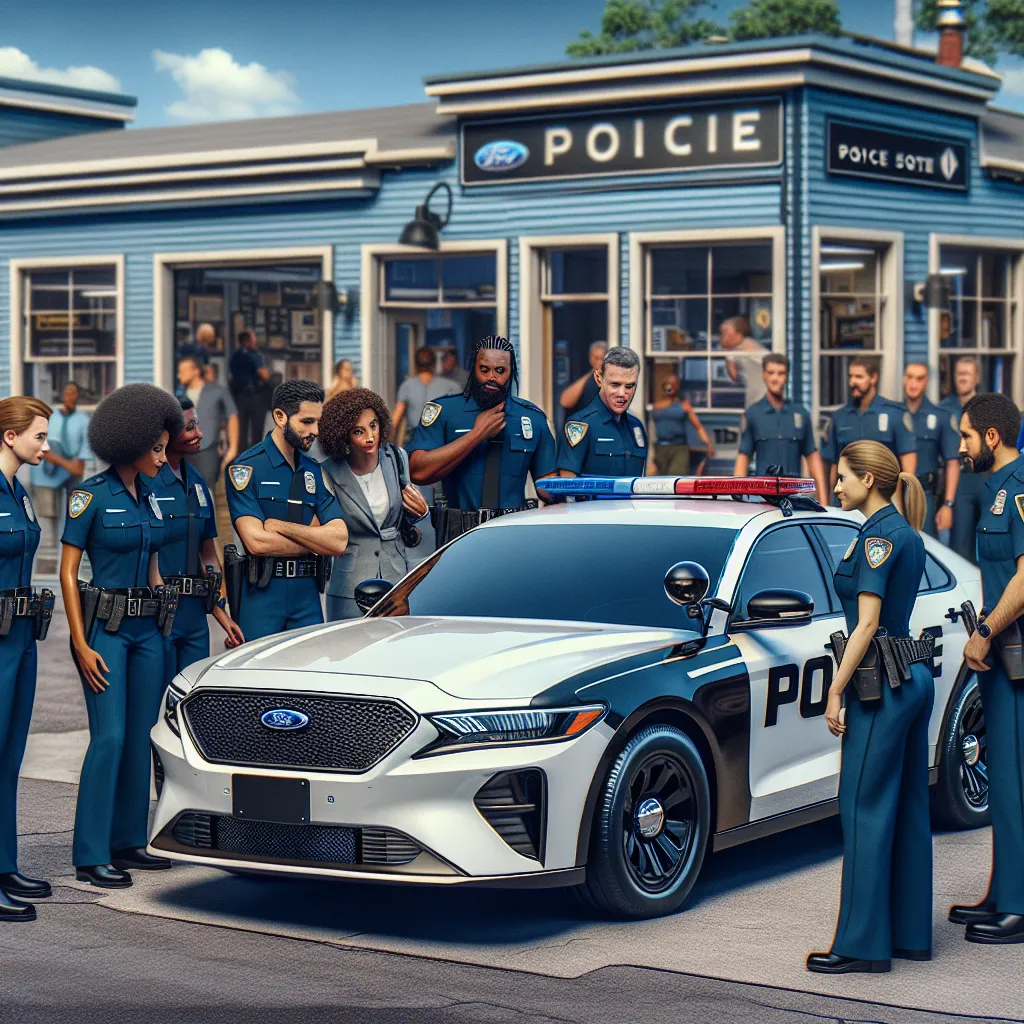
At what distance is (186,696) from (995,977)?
114 inches

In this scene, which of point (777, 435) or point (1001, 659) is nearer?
point (1001, 659)

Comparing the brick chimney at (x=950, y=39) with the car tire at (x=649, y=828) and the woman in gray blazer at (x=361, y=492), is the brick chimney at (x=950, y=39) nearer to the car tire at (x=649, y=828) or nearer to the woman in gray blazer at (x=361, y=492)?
the woman in gray blazer at (x=361, y=492)

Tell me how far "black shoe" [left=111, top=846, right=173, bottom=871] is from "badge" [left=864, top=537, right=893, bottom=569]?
3162 mm

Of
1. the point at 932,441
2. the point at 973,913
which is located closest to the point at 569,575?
the point at 973,913

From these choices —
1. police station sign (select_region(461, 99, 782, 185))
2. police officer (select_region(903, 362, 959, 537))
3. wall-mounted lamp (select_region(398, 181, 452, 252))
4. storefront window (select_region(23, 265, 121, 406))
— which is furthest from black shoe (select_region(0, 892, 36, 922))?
storefront window (select_region(23, 265, 121, 406))

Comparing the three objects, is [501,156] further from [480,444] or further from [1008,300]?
Result: [480,444]

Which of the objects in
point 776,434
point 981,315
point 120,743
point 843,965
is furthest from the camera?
point 981,315

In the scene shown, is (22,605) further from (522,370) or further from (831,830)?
(522,370)

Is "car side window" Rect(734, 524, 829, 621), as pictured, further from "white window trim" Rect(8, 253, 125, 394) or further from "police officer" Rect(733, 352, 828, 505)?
"white window trim" Rect(8, 253, 125, 394)

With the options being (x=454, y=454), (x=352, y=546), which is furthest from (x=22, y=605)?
(x=454, y=454)

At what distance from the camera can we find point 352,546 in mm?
8789

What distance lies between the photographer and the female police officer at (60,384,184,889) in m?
7.30

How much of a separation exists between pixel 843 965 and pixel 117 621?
3016mm

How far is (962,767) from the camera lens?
27.5 ft
